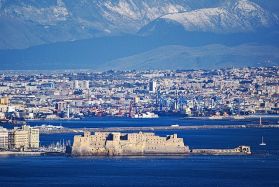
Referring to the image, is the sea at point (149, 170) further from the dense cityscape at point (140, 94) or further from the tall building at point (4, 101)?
the tall building at point (4, 101)

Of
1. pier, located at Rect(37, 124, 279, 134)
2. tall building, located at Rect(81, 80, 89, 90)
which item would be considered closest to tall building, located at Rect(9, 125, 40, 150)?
pier, located at Rect(37, 124, 279, 134)

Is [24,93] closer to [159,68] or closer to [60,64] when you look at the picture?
[159,68]

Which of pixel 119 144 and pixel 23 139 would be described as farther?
pixel 23 139

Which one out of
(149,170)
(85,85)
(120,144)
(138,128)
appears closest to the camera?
(149,170)

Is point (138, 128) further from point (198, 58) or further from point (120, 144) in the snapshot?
point (198, 58)

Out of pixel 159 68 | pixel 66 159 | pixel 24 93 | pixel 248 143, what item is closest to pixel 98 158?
pixel 66 159

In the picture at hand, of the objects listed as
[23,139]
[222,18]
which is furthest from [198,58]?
[23,139]
